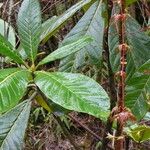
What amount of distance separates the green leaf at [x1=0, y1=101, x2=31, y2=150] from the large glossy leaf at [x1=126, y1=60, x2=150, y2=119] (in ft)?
0.82

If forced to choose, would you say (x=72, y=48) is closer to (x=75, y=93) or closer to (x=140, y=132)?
(x=75, y=93)

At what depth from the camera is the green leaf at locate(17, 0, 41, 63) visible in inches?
38.8

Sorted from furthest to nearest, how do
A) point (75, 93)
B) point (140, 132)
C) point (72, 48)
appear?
point (140, 132) < point (72, 48) < point (75, 93)

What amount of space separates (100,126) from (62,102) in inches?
82.0

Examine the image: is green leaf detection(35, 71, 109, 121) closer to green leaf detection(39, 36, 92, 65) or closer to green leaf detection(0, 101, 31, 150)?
green leaf detection(39, 36, 92, 65)

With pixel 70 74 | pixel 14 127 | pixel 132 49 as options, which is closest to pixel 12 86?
pixel 70 74

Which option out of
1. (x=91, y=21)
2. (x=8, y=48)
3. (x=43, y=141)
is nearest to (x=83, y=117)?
(x=43, y=141)

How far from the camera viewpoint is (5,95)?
2.55 ft

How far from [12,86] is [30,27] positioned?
0.91 ft

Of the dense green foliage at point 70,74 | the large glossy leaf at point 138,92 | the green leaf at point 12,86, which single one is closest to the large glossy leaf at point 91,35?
the dense green foliage at point 70,74

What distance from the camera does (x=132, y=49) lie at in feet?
3.28

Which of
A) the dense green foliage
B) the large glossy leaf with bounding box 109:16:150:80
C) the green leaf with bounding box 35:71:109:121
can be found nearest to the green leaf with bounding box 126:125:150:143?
the dense green foliage

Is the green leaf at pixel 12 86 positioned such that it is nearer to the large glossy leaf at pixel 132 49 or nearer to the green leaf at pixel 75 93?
the green leaf at pixel 75 93

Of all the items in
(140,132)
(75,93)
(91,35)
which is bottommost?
(140,132)
